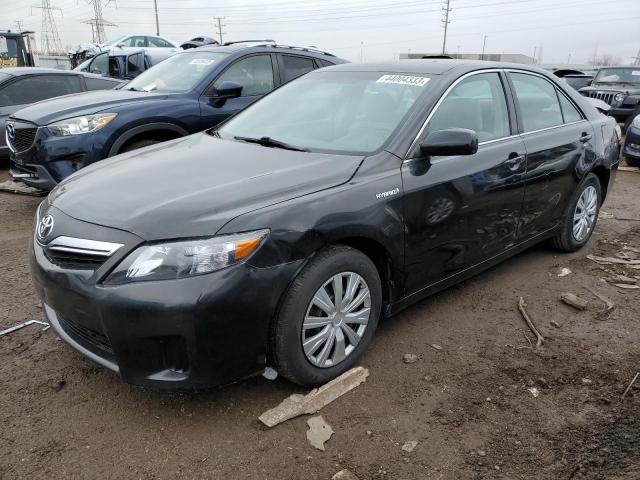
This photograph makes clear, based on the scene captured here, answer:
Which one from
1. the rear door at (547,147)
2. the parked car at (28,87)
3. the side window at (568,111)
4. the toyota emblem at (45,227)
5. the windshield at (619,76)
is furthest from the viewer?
the windshield at (619,76)

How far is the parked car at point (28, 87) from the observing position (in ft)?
24.8

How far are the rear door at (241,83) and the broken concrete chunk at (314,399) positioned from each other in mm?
3776

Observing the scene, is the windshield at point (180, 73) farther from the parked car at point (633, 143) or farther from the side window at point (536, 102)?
the parked car at point (633, 143)

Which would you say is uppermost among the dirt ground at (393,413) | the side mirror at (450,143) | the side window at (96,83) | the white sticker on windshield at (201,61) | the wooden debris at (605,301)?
the white sticker on windshield at (201,61)

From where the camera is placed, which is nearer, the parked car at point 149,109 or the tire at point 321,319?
the tire at point 321,319

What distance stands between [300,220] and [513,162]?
1899 millimetres

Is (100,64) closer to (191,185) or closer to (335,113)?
(335,113)

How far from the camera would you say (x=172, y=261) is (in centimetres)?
225

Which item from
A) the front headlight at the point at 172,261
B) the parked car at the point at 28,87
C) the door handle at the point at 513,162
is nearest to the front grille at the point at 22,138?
the parked car at the point at 28,87

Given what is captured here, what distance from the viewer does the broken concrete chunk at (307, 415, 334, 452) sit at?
7.98 ft

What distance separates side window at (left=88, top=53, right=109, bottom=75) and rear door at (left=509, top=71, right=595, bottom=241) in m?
11.4

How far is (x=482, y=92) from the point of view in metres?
3.67

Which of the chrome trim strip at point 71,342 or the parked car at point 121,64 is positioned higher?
the parked car at point 121,64

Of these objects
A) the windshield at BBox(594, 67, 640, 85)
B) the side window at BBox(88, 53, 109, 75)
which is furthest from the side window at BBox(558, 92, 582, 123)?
the side window at BBox(88, 53, 109, 75)
